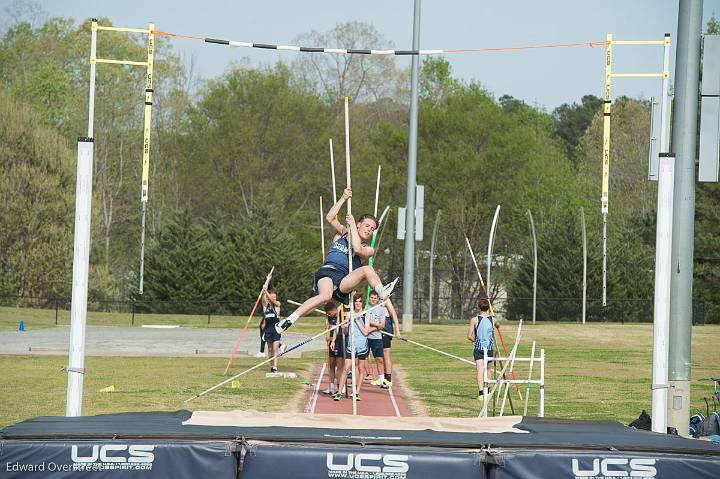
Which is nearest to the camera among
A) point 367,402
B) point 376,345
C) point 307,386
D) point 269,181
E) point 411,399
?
point 367,402

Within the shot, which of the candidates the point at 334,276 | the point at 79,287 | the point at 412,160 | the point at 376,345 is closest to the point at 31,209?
the point at 412,160

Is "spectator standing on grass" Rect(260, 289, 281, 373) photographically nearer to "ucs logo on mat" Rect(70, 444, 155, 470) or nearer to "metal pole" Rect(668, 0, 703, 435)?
"metal pole" Rect(668, 0, 703, 435)

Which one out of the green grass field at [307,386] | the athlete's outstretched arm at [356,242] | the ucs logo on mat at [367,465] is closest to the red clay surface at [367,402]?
the green grass field at [307,386]

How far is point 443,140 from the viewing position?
2026 inches

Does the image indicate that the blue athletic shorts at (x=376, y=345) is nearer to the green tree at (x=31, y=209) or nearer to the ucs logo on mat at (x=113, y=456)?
the ucs logo on mat at (x=113, y=456)

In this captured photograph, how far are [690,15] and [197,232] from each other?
33.3 metres

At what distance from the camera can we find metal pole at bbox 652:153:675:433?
31.1 feet

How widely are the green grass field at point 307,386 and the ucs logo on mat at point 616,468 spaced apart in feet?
22.1

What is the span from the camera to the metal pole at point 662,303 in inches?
373

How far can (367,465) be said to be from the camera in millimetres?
6695

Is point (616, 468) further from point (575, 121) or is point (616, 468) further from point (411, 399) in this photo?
point (575, 121)

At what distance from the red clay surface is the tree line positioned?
25438 millimetres

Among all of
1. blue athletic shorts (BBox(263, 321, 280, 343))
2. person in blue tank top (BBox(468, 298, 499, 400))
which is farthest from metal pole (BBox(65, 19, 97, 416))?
blue athletic shorts (BBox(263, 321, 280, 343))

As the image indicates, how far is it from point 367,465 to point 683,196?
18.8 feet
